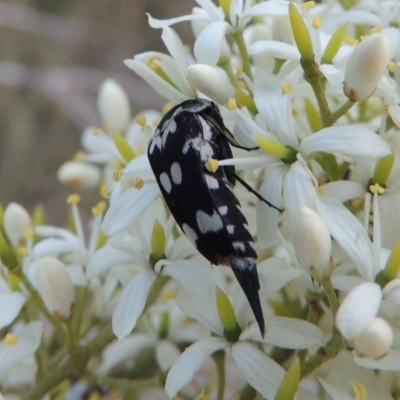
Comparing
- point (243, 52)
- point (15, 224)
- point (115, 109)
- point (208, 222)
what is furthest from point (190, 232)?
point (115, 109)

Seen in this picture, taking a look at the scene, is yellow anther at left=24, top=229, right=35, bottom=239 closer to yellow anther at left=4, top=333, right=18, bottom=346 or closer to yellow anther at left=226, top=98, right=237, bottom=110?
yellow anther at left=4, top=333, right=18, bottom=346

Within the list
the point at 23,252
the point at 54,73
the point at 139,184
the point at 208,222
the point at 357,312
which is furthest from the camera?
the point at 54,73

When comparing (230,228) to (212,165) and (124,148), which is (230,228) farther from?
(124,148)

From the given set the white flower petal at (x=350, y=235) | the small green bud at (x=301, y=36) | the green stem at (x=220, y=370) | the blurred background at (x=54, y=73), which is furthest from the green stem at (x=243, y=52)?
the blurred background at (x=54, y=73)

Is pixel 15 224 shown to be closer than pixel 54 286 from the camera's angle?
No

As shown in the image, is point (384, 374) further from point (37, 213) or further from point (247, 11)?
point (37, 213)

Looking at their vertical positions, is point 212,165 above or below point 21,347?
above
